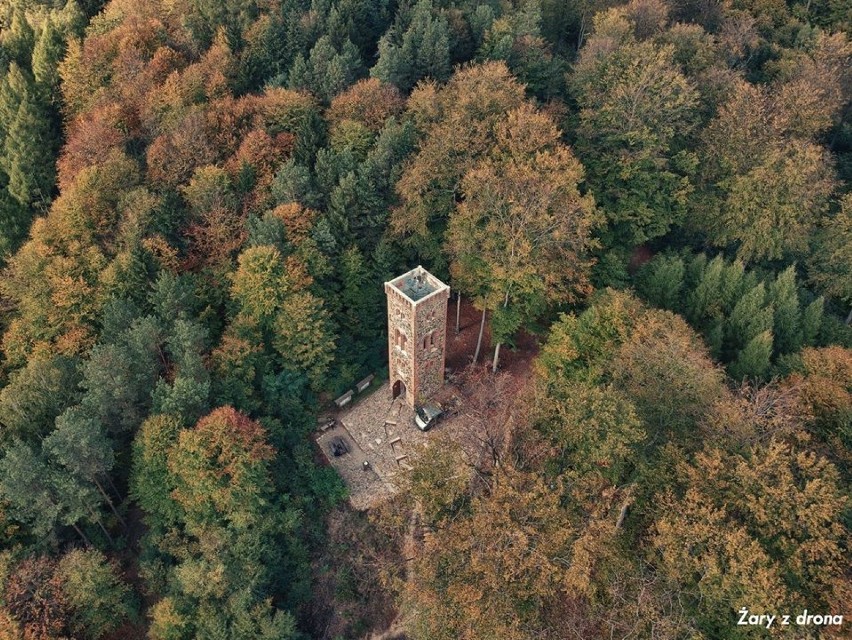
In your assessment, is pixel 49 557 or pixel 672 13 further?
pixel 672 13

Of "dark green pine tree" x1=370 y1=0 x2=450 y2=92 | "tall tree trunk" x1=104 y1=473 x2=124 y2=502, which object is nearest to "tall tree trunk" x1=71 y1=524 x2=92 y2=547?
"tall tree trunk" x1=104 y1=473 x2=124 y2=502

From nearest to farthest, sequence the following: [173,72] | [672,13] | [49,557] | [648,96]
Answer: [49,557], [648,96], [173,72], [672,13]

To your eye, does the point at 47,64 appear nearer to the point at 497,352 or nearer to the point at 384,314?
the point at 384,314

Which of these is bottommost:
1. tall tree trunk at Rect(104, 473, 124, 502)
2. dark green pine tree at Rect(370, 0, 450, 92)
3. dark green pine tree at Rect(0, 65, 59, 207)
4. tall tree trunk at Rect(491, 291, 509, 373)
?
tall tree trunk at Rect(104, 473, 124, 502)

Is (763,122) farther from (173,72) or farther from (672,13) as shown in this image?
(173,72)

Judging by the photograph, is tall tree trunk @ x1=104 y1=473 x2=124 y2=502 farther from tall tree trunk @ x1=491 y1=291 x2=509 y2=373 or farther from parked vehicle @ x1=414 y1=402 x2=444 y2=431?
tall tree trunk @ x1=491 y1=291 x2=509 y2=373

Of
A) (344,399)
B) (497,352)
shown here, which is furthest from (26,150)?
(497,352)

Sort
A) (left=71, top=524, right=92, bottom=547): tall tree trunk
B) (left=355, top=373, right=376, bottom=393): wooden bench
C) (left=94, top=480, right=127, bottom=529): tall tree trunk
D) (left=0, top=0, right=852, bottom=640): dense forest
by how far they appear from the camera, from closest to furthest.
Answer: (left=0, top=0, right=852, bottom=640): dense forest
(left=71, top=524, right=92, bottom=547): tall tree trunk
(left=94, top=480, right=127, bottom=529): tall tree trunk
(left=355, top=373, right=376, bottom=393): wooden bench

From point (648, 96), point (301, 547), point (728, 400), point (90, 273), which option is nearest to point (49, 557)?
point (301, 547)
